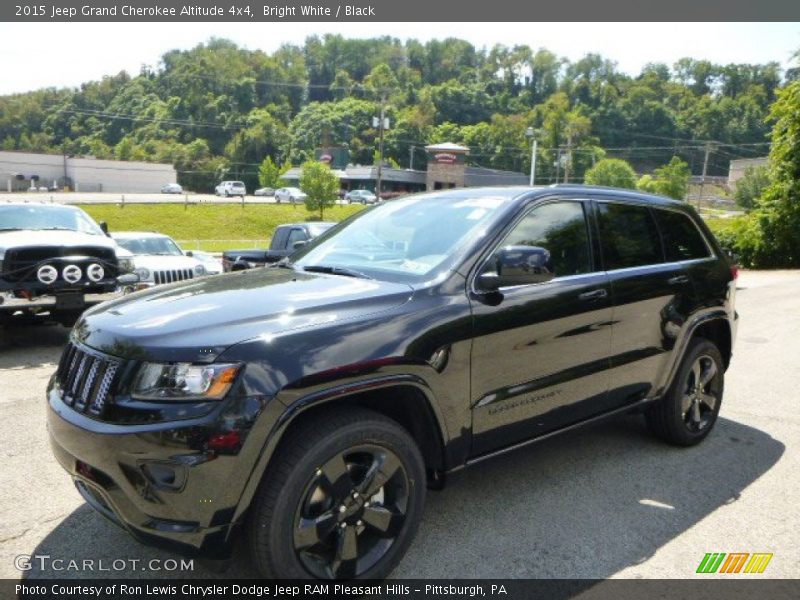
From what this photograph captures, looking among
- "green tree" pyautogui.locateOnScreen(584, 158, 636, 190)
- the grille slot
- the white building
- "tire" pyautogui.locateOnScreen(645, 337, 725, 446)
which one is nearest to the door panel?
"tire" pyautogui.locateOnScreen(645, 337, 725, 446)

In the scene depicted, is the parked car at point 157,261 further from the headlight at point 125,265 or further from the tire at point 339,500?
the tire at point 339,500

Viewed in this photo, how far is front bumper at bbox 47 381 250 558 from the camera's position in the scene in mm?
2373

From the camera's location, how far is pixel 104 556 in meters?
3.09

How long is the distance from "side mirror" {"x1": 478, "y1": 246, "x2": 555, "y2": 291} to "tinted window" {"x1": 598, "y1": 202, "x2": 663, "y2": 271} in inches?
37.8

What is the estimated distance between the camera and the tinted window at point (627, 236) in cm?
399

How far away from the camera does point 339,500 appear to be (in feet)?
8.80

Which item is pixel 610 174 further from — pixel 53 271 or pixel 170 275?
pixel 53 271

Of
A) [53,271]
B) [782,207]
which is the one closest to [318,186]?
[782,207]

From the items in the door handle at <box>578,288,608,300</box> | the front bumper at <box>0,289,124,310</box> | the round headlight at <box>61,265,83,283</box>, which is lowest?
the front bumper at <box>0,289,124,310</box>

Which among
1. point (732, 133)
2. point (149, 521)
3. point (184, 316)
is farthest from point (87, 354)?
point (732, 133)

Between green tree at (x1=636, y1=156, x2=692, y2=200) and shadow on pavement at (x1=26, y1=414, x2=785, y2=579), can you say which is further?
green tree at (x1=636, y1=156, x2=692, y2=200)

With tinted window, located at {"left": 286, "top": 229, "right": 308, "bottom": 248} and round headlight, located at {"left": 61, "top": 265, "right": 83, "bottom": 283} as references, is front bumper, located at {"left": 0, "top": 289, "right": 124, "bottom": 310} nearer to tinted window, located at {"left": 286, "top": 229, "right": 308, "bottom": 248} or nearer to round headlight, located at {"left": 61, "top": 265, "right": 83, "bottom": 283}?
round headlight, located at {"left": 61, "top": 265, "right": 83, "bottom": 283}

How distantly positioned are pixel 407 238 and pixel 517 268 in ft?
2.57

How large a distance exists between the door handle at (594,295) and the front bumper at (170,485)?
2.14 m
